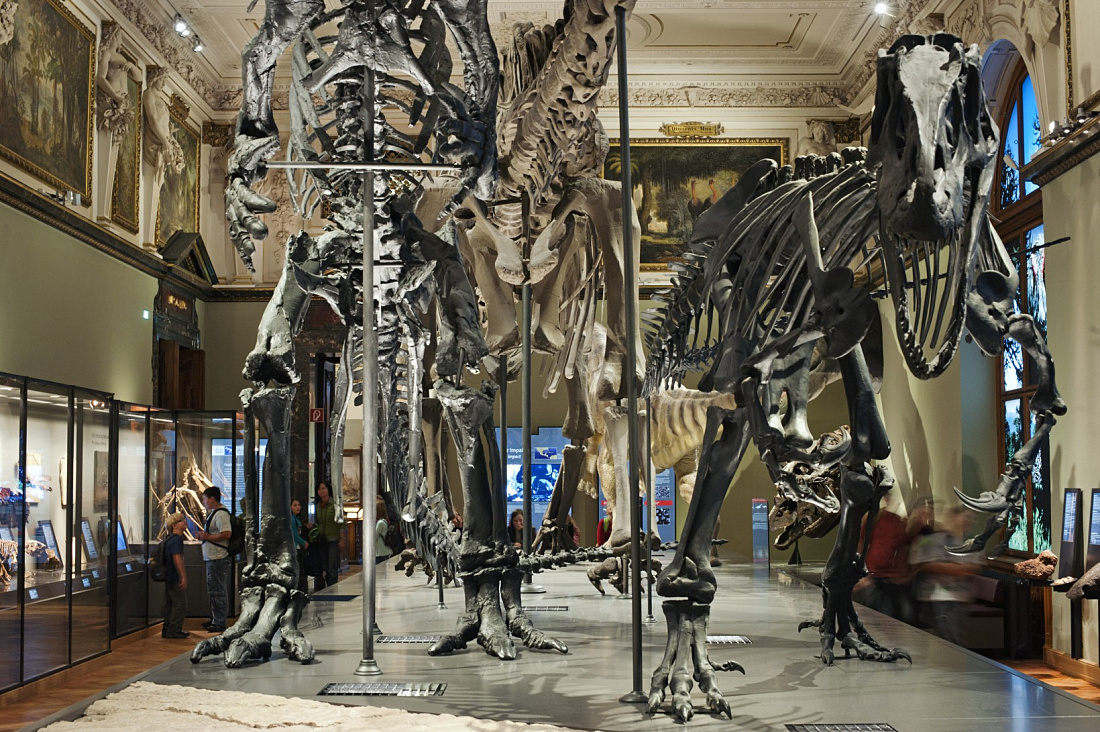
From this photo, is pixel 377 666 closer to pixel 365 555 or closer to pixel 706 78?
pixel 365 555

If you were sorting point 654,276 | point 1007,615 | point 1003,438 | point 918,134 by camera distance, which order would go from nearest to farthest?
point 918,134 → point 1007,615 → point 1003,438 → point 654,276

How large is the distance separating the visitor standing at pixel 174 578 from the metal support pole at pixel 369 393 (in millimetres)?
7508

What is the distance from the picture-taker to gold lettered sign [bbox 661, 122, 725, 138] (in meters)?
17.4

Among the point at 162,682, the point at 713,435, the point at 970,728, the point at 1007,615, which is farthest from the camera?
the point at 1007,615

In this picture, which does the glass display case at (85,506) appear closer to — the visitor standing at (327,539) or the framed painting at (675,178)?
the visitor standing at (327,539)

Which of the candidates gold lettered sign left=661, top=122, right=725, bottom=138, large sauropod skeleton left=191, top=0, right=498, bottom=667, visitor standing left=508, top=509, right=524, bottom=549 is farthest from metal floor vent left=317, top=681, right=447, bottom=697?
gold lettered sign left=661, top=122, right=725, bottom=138

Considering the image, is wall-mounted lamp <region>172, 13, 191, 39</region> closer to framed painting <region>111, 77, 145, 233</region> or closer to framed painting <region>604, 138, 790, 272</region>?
framed painting <region>111, 77, 145, 233</region>

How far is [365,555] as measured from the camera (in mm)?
4246

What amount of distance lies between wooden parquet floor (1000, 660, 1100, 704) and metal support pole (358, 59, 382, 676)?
19.0 feet

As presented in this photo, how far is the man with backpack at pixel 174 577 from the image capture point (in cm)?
1114

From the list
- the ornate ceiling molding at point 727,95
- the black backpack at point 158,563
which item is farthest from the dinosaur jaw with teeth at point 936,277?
the ornate ceiling molding at point 727,95

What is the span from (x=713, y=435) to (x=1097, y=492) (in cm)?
596

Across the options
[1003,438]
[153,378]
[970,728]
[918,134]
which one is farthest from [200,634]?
[918,134]

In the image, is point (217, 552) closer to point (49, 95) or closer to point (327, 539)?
point (327, 539)
